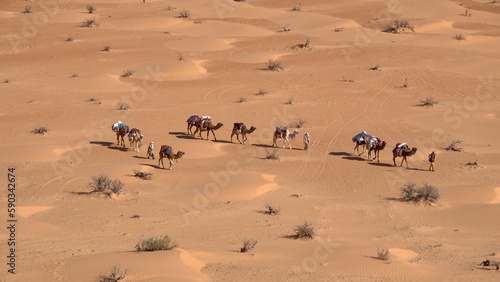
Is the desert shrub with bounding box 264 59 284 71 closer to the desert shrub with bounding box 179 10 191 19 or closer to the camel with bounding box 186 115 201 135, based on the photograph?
the camel with bounding box 186 115 201 135

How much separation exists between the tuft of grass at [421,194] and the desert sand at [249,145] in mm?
332

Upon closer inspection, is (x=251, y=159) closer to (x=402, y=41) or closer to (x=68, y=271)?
(x=68, y=271)

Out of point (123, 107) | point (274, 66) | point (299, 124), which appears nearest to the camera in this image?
point (299, 124)

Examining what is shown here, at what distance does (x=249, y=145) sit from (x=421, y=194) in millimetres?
8615

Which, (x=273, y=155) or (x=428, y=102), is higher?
(x=428, y=102)

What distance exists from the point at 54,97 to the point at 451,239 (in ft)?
76.2

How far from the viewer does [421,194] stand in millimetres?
19281

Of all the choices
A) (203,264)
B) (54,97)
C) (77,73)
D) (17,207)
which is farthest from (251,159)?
(77,73)

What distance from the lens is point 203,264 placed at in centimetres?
1338

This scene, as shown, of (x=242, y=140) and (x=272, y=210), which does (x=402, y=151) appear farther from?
(x=272, y=210)

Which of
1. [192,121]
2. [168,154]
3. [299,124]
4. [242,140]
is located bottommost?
[168,154]

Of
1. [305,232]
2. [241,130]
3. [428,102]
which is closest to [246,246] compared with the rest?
[305,232]

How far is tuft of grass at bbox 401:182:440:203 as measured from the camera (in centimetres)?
1923

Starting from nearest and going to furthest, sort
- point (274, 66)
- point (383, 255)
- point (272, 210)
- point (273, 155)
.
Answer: point (383, 255) < point (272, 210) < point (273, 155) < point (274, 66)
